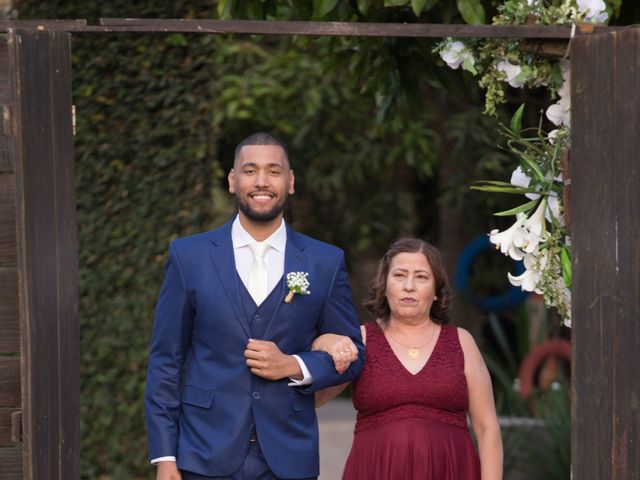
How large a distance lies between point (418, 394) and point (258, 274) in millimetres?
724

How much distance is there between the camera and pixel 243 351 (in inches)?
159

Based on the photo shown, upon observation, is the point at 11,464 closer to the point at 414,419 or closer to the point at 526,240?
the point at 414,419

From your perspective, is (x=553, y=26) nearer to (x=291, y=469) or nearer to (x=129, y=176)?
(x=291, y=469)

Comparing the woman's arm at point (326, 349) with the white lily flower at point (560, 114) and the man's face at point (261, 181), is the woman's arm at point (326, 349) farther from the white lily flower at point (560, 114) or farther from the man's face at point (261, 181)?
the white lily flower at point (560, 114)

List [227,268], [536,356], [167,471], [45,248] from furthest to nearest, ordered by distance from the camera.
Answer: [536,356] < [227,268] < [167,471] < [45,248]

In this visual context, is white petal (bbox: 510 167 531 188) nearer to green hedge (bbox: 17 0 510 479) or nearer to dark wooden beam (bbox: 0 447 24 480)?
dark wooden beam (bbox: 0 447 24 480)

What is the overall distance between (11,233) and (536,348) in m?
6.59

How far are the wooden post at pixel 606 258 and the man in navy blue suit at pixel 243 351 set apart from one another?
2.61 ft

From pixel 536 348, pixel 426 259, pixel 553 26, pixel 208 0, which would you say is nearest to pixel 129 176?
pixel 208 0

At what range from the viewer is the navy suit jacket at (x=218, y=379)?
13.1 ft

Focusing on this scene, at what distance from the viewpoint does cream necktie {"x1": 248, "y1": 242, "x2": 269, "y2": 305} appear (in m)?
4.09

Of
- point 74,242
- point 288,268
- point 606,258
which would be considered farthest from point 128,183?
point 606,258

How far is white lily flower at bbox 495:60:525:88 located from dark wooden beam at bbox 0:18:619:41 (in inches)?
9.4

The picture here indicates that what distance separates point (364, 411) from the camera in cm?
446
